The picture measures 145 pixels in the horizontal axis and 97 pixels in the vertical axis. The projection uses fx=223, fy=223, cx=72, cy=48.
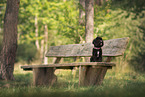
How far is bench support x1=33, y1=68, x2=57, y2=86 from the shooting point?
5.90 meters

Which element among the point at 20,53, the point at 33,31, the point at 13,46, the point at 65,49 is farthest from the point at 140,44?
the point at 33,31

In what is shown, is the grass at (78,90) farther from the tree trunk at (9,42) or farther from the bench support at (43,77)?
the tree trunk at (9,42)

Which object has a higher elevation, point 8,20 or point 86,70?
point 8,20

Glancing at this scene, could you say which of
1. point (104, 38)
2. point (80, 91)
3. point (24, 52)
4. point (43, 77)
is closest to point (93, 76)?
point (80, 91)

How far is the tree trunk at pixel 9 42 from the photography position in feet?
23.2

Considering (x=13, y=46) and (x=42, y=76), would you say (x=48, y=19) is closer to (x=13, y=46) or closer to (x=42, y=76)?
(x=13, y=46)

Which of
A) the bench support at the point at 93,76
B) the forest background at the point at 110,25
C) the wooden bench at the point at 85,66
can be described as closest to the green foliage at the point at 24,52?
the forest background at the point at 110,25

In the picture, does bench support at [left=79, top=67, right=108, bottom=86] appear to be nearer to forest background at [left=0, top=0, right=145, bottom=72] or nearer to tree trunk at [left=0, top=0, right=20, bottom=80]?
tree trunk at [left=0, top=0, right=20, bottom=80]

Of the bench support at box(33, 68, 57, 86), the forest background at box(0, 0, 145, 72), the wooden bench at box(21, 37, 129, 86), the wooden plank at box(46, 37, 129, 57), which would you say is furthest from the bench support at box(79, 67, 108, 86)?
the forest background at box(0, 0, 145, 72)

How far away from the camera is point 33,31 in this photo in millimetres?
24609

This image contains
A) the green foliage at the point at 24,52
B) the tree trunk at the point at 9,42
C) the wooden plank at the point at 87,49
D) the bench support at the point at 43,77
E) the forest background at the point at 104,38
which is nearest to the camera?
the forest background at the point at 104,38

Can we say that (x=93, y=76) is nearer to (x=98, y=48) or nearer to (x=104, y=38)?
(x=98, y=48)

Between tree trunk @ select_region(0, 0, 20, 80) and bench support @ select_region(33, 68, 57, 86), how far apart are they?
1.57 metres

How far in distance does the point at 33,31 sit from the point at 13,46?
58.0 ft
